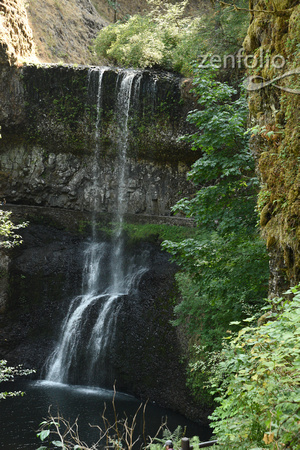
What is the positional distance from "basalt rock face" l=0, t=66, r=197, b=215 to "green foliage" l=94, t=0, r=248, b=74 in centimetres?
160

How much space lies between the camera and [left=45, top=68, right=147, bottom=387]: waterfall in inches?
501

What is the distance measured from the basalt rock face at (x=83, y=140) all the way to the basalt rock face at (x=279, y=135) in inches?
413

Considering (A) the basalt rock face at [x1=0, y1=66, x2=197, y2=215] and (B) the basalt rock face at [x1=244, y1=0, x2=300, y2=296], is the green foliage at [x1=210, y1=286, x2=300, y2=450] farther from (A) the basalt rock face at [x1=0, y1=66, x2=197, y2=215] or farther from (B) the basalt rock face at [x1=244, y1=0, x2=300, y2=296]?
(A) the basalt rock face at [x1=0, y1=66, x2=197, y2=215]

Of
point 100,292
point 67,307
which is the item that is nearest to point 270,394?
point 67,307

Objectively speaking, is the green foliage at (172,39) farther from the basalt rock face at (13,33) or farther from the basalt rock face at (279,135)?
the basalt rock face at (279,135)

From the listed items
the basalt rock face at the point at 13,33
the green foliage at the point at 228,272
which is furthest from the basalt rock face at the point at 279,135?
the basalt rock face at the point at 13,33

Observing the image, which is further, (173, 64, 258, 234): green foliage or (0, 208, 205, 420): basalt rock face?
(0, 208, 205, 420): basalt rock face

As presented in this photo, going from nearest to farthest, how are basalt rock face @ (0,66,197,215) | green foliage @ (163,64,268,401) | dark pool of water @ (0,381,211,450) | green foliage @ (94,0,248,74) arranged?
green foliage @ (163,64,268,401) < dark pool of water @ (0,381,211,450) < green foliage @ (94,0,248,74) < basalt rock face @ (0,66,197,215)

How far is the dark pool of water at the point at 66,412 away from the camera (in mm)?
9094

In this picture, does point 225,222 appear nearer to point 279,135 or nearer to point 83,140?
point 279,135

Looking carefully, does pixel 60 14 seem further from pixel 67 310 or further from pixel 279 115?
pixel 279 115

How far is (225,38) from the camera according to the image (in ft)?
45.1

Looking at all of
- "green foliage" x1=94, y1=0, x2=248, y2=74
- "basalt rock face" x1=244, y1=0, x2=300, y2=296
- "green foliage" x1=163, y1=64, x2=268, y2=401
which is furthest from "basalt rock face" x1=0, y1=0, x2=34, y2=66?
"basalt rock face" x1=244, y1=0, x2=300, y2=296

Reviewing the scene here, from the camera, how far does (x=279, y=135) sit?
500 cm
